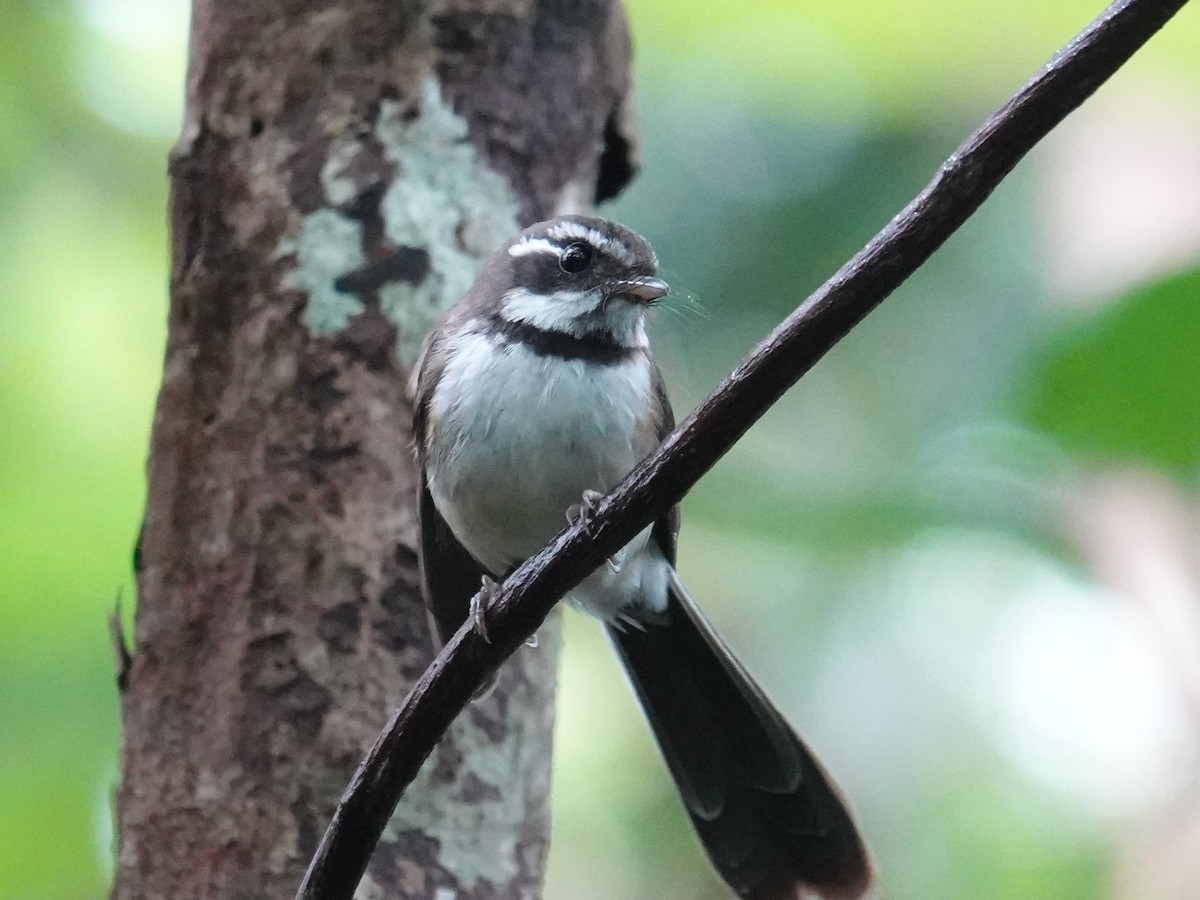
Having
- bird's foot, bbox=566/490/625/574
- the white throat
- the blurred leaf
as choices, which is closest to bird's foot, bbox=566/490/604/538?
bird's foot, bbox=566/490/625/574

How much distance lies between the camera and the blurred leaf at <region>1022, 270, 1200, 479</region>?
135 inches

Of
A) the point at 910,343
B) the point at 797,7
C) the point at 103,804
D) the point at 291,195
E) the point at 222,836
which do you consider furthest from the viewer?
the point at 910,343

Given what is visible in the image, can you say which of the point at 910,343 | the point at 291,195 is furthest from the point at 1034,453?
the point at 910,343

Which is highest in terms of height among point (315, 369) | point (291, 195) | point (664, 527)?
point (291, 195)

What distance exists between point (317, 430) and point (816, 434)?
3.25m

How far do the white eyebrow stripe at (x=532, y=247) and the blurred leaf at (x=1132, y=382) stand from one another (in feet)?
4.24

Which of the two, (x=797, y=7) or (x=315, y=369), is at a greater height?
(x=797, y=7)

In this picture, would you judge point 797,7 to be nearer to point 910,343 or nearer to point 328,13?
point 910,343

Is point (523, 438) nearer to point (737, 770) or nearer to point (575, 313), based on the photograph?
point (575, 313)

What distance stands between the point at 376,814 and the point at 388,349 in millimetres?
1797

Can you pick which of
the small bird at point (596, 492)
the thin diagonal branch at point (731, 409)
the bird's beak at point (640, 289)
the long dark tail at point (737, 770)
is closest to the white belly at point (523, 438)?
the small bird at point (596, 492)

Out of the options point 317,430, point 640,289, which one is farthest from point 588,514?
point 317,430

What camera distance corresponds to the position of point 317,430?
12.1 ft

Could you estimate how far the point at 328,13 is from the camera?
4090mm
